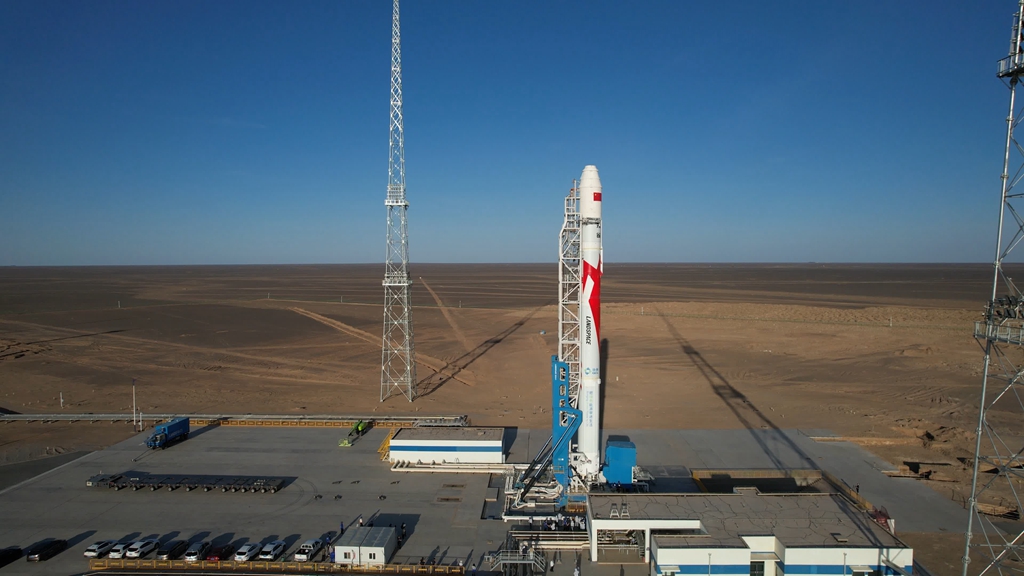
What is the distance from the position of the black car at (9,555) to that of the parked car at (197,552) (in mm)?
5265

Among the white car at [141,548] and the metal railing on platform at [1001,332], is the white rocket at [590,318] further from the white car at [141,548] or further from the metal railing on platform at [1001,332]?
the white car at [141,548]

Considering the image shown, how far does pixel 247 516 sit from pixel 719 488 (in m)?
18.1

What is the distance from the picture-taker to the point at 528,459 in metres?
25.4

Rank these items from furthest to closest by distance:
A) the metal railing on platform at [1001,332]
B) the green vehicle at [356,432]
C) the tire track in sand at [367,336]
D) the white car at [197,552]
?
the tire track in sand at [367,336], the green vehicle at [356,432], the white car at [197,552], the metal railing on platform at [1001,332]

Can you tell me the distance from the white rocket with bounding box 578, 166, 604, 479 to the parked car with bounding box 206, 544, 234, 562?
40.6ft

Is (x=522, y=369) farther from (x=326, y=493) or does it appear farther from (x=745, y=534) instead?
(x=745, y=534)

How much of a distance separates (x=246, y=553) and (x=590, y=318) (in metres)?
13.8

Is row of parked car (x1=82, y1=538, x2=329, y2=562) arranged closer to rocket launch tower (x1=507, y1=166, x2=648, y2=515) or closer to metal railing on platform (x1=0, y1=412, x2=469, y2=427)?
rocket launch tower (x1=507, y1=166, x2=648, y2=515)

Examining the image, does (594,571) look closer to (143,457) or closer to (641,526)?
(641,526)

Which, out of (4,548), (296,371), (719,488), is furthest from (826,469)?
(296,371)

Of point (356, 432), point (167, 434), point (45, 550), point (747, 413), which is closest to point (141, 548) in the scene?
point (45, 550)

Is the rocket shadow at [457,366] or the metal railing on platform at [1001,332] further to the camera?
the rocket shadow at [457,366]

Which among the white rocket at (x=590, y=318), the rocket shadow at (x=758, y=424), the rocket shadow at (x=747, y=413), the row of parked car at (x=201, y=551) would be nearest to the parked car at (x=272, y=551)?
the row of parked car at (x=201, y=551)

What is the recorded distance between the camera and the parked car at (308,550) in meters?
17.0
